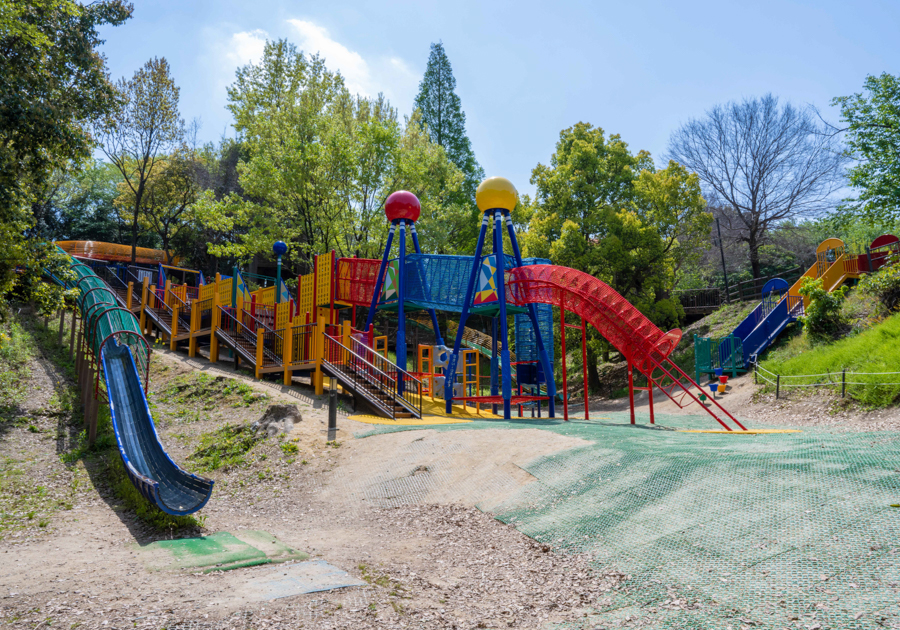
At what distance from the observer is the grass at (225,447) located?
10.1 m

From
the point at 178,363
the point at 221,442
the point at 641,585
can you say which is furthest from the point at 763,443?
the point at 178,363

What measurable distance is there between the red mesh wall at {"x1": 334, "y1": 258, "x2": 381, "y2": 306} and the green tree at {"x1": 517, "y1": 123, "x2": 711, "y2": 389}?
8.95m

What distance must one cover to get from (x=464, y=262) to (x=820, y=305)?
11.7m

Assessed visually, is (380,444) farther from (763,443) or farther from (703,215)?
(703,215)

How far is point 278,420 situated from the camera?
1125 cm

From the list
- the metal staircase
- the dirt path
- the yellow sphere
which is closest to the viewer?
the dirt path

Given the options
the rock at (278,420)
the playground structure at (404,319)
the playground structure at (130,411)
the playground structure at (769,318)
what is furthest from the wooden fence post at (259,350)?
the playground structure at (769,318)

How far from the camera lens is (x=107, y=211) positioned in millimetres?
41250

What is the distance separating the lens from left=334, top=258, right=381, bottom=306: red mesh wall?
18.2m

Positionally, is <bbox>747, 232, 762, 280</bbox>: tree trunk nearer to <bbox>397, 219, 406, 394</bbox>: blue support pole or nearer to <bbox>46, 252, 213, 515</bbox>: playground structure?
<bbox>397, 219, 406, 394</bbox>: blue support pole

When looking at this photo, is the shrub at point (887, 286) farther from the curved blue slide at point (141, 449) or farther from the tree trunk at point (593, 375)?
the curved blue slide at point (141, 449)

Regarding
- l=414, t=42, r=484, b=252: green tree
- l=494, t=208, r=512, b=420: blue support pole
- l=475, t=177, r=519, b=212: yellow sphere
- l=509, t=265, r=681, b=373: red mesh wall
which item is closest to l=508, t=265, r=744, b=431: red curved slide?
l=509, t=265, r=681, b=373: red mesh wall

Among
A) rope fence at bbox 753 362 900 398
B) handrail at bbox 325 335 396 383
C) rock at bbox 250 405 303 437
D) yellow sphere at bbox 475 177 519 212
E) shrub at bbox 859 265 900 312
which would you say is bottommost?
rock at bbox 250 405 303 437

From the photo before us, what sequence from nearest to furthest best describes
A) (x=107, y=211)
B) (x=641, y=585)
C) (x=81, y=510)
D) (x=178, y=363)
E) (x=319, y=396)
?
(x=641, y=585) < (x=81, y=510) < (x=319, y=396) < (x=178, y=363) < (x=107, y=211)
